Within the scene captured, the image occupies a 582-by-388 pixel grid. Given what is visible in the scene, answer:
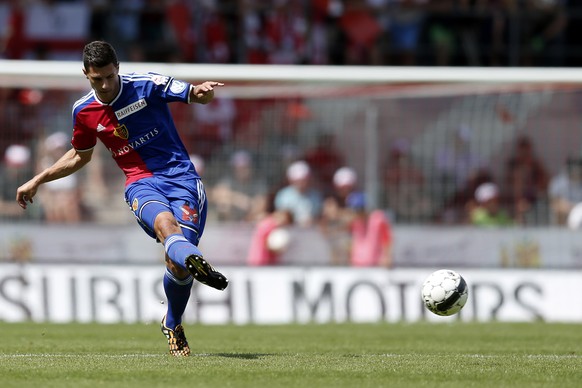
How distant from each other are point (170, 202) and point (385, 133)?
9.30 m

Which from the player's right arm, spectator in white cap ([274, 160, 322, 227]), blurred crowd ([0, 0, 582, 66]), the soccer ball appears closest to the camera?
the player's right arm

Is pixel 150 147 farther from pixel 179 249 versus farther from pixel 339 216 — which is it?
pixel 339 216

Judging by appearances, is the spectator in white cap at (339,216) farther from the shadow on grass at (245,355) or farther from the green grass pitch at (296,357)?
the shadow on grass at (245,355)

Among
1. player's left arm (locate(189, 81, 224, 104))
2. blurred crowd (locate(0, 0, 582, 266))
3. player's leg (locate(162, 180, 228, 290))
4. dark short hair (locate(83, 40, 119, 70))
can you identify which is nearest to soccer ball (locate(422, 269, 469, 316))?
player's leg (locate(162, 180, 228, 290))

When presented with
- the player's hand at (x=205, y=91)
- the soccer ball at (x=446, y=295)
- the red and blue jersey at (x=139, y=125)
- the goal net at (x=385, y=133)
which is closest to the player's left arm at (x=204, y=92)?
the player's hand at (x=205, y=91)

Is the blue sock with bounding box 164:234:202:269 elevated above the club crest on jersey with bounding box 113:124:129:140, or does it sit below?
below

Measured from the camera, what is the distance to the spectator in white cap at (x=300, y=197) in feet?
61.7

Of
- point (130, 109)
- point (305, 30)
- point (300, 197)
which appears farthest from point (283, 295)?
point (130, 109)

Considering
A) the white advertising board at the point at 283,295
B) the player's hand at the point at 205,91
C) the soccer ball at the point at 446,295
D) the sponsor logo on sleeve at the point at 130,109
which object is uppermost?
the player's hand at the point at 205,91

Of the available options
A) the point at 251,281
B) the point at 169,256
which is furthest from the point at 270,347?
the point at 251,281

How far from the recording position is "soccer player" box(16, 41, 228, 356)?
377 inches

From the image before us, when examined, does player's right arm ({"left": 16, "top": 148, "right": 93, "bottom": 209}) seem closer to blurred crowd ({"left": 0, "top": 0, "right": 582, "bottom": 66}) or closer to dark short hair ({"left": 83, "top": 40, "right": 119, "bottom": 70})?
dark short hair ({"left": 83, "top": 40, "right": 119, "bottom": 70})

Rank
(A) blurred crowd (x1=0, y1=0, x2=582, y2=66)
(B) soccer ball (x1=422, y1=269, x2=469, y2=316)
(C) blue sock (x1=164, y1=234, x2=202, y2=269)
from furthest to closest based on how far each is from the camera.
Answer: (A) blurred crowd (x1=0, y1=0, x2=582, y2=66), (B) soccer ball (x1=422, y1=269, x2=469, y2=316), (C) blue sock (x1=164, y1=234, x2=202, y2=269)

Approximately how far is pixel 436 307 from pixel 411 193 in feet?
26.9
